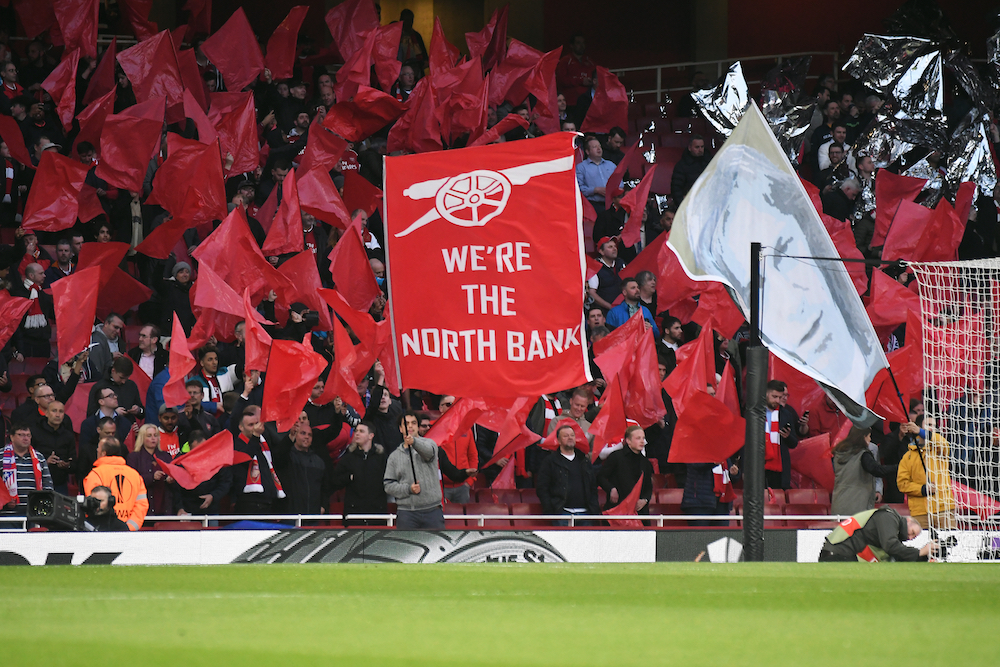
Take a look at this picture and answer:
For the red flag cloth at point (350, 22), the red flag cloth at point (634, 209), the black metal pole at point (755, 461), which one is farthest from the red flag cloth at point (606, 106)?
the black metal pole at point (755, 461)

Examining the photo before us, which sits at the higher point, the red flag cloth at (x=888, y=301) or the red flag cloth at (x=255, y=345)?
the red flag cloth at (x=888, y=301)

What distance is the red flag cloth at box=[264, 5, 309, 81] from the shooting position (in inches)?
478

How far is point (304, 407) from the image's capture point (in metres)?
8.45

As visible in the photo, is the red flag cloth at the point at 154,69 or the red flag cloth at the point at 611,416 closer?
the red flag cloth at the point at 611,416

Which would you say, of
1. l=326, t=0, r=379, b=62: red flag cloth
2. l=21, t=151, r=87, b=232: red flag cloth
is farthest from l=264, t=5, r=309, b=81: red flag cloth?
l=21, t=151, r=87, b=232: red flag cloth

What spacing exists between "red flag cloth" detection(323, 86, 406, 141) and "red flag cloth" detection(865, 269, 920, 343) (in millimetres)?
4454

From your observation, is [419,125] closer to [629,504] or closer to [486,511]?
[486,511]

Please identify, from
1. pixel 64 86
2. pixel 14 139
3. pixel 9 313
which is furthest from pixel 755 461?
pixel 64 86

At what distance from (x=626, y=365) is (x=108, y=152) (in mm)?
4844

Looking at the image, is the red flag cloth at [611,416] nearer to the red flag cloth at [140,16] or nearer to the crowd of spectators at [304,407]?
the crowd of spectators at [304,407]

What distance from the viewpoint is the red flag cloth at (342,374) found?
26.4ft

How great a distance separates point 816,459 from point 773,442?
2.04 feet

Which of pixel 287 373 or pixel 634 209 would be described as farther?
pixel 634 209

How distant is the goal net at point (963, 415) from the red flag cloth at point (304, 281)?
4.42 metres
